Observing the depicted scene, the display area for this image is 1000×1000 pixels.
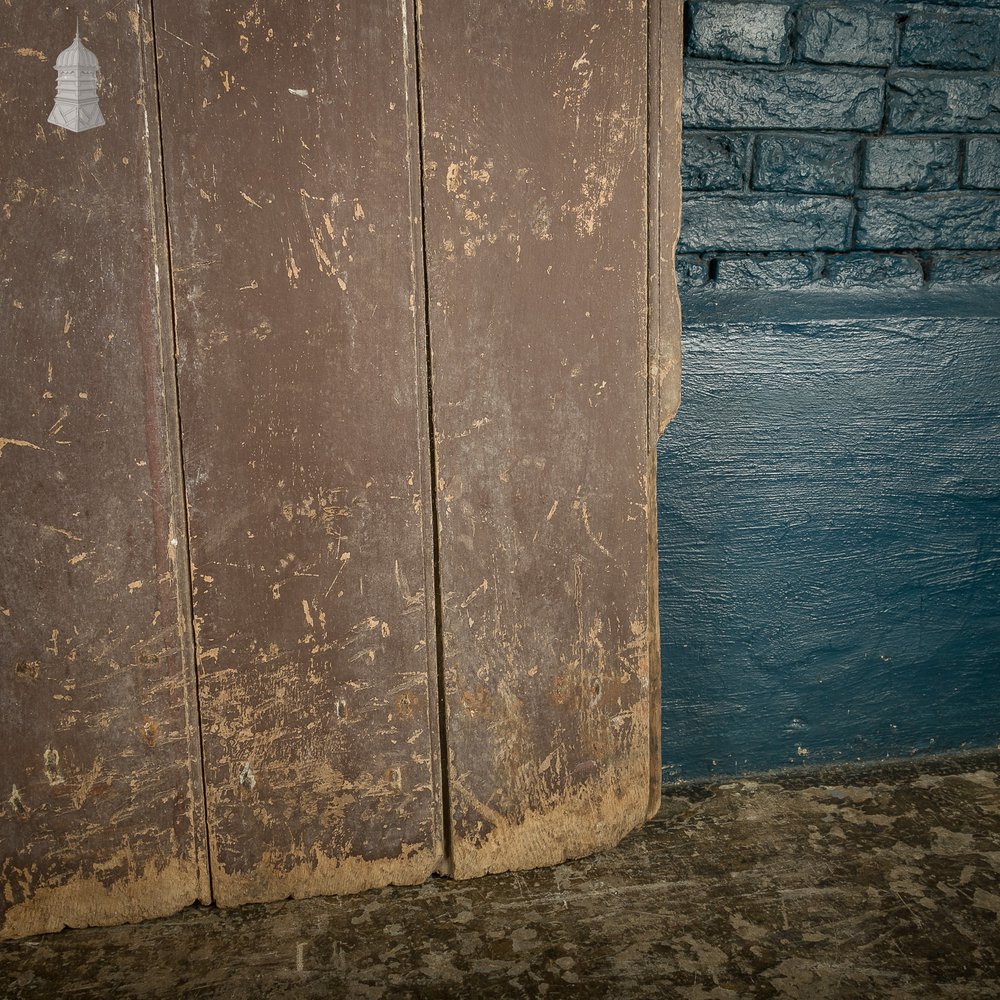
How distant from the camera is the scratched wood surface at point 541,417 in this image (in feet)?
4.42

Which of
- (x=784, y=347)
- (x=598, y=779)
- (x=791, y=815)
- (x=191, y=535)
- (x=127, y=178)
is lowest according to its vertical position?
(x=791, y=815)

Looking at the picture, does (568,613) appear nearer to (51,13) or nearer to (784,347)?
(784,347)

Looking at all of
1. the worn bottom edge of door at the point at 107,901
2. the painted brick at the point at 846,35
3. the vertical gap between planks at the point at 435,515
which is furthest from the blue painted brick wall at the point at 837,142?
the worn bottom edge of door at the point at 107,901

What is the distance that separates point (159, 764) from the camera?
1397 millimetres

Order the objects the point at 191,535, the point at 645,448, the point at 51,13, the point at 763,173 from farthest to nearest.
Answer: the point at 763,173, the point at 645,448, the point at 191,535, the point at 51,13

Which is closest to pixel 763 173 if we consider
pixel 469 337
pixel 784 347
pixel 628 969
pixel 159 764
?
pixel 784 347

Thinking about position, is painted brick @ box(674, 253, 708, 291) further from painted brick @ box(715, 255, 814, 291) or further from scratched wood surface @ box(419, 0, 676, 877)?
scratched wood surface @ box(419, 0, 676, 877)

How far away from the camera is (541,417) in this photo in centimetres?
144

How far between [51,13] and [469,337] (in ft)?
2.37

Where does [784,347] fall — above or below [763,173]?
below

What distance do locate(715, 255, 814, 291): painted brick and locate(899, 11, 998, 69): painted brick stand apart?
42 centimetres

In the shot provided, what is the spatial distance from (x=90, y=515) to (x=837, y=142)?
1482mm

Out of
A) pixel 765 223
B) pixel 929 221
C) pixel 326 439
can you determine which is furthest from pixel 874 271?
pixel 326 439

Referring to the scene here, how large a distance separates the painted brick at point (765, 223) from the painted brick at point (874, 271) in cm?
4
